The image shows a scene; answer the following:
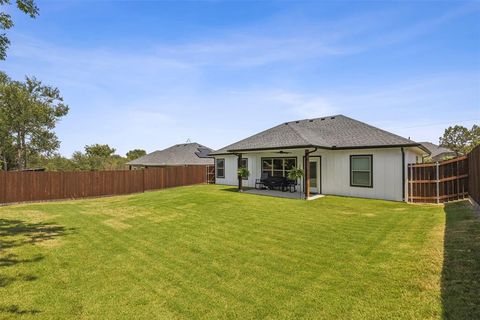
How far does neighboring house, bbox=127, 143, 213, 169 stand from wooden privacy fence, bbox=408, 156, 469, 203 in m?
20.5

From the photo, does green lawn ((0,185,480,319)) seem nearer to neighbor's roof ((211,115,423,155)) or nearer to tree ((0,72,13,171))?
neighbor's roof ((211,115,423,155))

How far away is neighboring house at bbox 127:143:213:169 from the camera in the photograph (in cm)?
2973

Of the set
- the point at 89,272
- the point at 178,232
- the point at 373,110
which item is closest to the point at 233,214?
the point at 178,232

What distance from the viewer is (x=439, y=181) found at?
11.6m

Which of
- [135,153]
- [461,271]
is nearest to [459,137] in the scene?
[461,271]

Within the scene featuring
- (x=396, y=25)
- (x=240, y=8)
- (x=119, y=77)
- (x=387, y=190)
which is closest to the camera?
(x=396, y=25)

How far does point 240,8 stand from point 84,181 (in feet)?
44.7

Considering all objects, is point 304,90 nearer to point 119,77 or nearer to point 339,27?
point 339,27

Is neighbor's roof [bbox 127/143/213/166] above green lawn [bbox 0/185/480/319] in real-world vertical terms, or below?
above

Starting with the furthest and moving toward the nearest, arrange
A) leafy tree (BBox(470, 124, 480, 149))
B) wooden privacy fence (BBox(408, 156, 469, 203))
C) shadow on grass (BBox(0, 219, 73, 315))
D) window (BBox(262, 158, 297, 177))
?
leafy tree (BBox(470, 124, 480, 149)) → window (BBox(262, 158, 297, 177)) → wooden privacy fence (BBox(408, 156, 469, 203)) → shadow on grass (BBox(0, 219, 73, 315))

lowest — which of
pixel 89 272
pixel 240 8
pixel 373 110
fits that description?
pixel 89 272

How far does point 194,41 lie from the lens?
12930 millimetres

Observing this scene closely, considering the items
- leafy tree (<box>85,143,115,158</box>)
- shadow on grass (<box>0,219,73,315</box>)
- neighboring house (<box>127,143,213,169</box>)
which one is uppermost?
leafy tree (<box>85,143,115,158</box>)

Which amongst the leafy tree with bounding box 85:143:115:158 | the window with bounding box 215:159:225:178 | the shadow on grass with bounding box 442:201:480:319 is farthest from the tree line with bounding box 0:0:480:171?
the shadow on grass with bounding box 442:201:480:319
